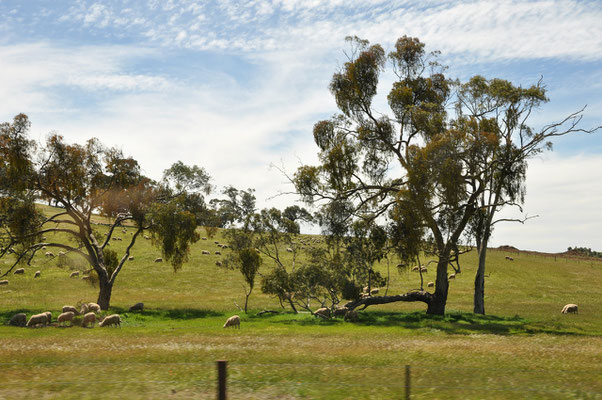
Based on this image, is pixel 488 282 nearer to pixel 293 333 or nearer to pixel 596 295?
pixel 596 295

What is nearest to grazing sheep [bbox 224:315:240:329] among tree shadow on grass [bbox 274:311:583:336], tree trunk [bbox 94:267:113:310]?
tree shadow on grass [bbox 274:311:583:336]

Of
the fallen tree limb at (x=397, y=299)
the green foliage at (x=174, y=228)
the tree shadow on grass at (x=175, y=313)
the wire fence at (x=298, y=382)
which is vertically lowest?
the tree shadow on grass at (x=175, y=313)

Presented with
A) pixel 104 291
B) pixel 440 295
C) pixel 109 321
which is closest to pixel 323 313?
pixel 440 295

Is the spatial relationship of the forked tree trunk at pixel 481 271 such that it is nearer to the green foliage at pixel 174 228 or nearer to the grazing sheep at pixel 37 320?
the green foliage at pixel 174 228

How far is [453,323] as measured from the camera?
99.2ft

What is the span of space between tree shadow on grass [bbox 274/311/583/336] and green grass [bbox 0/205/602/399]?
90 mm

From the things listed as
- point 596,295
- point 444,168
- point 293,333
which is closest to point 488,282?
point 596,295

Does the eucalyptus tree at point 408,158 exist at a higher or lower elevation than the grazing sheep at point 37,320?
higher

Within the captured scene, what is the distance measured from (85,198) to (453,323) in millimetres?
31189

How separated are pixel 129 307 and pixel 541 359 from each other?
33.3 metres

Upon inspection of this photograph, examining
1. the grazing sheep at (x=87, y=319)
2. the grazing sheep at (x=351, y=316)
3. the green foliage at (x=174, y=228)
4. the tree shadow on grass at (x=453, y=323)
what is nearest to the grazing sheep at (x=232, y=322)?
the tree shadow on grass at (x=453, y=323)

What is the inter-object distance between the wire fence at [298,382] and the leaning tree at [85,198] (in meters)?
24.1

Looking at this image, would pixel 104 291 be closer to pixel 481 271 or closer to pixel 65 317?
pixel 65 317

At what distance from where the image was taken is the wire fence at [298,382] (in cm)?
1205
